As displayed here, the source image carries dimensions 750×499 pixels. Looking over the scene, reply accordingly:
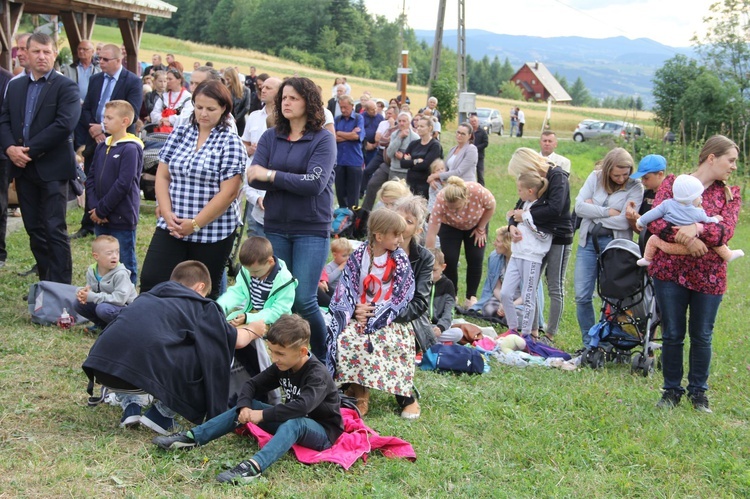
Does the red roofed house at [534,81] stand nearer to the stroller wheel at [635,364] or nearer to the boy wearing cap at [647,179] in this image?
the boy wearing cap at [647,179]

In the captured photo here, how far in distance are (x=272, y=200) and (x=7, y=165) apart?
3441mm

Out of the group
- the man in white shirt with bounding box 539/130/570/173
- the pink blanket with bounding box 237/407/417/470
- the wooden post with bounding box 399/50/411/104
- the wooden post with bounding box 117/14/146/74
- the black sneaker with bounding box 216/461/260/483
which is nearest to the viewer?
the black sneaker with bounding box 216/461/260/483

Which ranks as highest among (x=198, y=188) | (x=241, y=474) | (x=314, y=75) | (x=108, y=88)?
(x=314, y=75)

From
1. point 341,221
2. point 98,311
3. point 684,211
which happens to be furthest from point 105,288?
point 341,221

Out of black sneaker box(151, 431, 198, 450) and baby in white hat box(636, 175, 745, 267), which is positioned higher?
baby in white hat box(636, 175, 745, 267)

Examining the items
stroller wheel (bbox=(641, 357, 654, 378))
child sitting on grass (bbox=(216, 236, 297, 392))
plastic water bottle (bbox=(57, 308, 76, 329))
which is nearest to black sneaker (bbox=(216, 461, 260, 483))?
child sitting on grass (bbox=(216, 236, 297, 392))

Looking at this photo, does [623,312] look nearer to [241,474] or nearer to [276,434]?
[276,434]

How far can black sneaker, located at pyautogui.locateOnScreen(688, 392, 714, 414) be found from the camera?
5891 millimetres

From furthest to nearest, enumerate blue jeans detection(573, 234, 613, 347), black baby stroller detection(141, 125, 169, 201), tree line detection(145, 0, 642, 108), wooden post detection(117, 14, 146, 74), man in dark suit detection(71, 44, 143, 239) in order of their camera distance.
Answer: tree line detection(145, 0, 642, 108), wooden post detection(117, 14, 146, 74), black baby stroller detection(141, 125, 169, 201), man in dark suit detection(71, 44, 143, 239), blue jeans detection(573, 234, 613, 347)

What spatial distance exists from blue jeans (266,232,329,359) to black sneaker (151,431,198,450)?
1324 millimetres

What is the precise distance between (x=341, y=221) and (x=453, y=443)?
6336 millimetres

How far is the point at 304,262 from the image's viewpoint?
18.1 ft

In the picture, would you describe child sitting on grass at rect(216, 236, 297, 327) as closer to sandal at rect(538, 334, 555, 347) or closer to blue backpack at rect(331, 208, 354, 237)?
sandal at rect(538, 334, 555, 347)

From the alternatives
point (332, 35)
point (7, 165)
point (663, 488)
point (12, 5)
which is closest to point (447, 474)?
point (663, 488)
